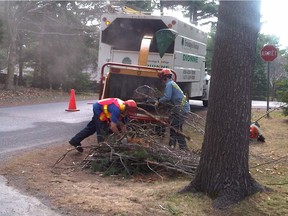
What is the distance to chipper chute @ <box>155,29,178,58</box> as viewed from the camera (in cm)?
1031

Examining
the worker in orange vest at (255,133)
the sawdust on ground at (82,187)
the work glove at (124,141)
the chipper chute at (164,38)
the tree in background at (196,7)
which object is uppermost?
the tree in background at (196,7)

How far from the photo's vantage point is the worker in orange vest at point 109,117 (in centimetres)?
705

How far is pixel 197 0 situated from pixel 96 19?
1035 cm

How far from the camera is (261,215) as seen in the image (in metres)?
4.31

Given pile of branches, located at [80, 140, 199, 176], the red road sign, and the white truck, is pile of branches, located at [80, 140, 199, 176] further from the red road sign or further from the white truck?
the red road sign

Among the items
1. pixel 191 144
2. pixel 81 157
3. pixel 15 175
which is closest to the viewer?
pixel 15 175

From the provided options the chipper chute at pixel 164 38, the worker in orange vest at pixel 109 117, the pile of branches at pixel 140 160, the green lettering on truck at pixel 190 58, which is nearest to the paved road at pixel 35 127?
the worker in orange vest at pixel 109 117

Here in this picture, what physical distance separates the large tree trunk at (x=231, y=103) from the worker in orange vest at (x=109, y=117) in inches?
94.0

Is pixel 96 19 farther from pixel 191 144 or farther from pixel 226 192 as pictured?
pixel 226 192

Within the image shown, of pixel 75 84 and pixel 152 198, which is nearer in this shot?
pixel 152 198

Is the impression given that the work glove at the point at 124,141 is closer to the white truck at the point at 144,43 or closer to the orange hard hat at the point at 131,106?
the orange hard hat at the point at 131,106

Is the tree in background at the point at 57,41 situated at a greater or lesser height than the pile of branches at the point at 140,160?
greater

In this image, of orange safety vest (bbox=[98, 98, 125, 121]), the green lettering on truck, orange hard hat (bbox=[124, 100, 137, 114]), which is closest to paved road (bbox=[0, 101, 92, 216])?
orange safety vest (bbox=[98, 98, 125, 121])

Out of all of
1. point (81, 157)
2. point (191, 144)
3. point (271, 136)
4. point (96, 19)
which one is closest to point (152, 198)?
point (81, 157)
